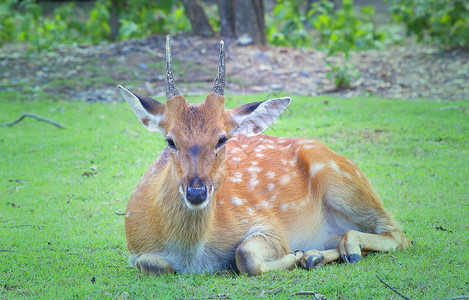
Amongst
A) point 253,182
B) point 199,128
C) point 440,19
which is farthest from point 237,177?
point 440,19

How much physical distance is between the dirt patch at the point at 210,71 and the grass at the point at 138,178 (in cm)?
85

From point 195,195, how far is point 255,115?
3.30 feet

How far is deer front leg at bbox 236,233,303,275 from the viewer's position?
174 inches

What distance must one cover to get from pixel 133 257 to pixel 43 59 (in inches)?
365

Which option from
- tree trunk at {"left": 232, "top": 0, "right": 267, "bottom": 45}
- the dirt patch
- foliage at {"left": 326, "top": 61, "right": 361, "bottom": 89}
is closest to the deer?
the dirt patch

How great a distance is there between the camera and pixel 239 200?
503 cm

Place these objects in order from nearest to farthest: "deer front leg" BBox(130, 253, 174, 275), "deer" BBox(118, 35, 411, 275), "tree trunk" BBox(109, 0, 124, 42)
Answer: "deer" BBox(118, 35, 411, 275) < "deer front leg" BBox(130, 253, 174, 275) < "tree trunk" BBox(109, 0, 124, 42)

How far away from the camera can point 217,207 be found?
15.8 ft

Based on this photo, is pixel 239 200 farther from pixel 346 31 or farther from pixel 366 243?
pixel 346 31

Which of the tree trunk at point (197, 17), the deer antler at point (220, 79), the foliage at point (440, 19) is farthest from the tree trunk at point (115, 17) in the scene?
the deer antler at point (220, 79)

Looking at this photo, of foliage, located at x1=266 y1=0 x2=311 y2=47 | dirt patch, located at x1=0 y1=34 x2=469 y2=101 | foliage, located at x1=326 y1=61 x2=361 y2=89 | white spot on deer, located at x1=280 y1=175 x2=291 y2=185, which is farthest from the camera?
foliage, located at x1=266 y1=0 x2=311 y2=47

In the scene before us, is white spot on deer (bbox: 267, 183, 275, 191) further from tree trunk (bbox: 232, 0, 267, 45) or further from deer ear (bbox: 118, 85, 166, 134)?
tree trunk (bbox: 232, 0, 267, 45)

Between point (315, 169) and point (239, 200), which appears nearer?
point (239, 200)

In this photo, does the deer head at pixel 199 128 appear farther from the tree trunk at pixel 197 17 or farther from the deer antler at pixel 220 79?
the tree trunk at pixel 197 17
